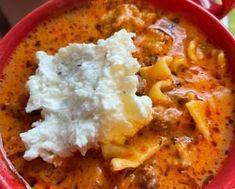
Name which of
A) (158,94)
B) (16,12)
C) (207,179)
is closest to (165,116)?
(158,94)

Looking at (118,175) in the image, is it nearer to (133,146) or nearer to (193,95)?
(133,146)

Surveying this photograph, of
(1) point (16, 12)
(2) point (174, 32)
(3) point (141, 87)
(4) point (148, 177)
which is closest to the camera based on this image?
(4) point (148, 177)

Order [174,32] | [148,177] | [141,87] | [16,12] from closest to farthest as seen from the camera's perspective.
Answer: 1. [148,177]
2. [141,87]
3. [174,32]
4. [16,12]

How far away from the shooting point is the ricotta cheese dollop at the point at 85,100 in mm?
1058

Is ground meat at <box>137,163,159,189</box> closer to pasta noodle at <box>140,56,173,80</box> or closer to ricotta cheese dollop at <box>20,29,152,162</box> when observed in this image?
ricotta cheese dollop at <box>20,29,152,162</box>

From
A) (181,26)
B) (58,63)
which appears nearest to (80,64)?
(58,63)

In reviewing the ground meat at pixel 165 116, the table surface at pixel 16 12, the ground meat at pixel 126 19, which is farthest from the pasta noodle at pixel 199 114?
the table surface at pixel 16 12

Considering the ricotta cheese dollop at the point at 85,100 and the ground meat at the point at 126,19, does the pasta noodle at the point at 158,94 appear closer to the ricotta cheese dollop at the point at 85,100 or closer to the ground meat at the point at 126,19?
the ricotta cheese dollop at the point at 85,100

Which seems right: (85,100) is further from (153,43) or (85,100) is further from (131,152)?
(153,43)

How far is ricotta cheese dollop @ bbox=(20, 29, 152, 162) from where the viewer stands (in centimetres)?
106

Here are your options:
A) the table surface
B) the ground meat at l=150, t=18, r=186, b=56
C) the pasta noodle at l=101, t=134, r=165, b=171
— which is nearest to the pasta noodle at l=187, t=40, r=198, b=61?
the ground meat at l=150, t=18, r=186, b=56

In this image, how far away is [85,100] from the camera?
109cm

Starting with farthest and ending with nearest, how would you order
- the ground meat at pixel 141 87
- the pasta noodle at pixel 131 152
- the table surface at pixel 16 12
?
1. the table surface at pixel 16 12
2. the ground meat at pixel 141 87
3. the pasta noodle at pixel 131 152

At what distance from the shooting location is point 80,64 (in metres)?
1.16
